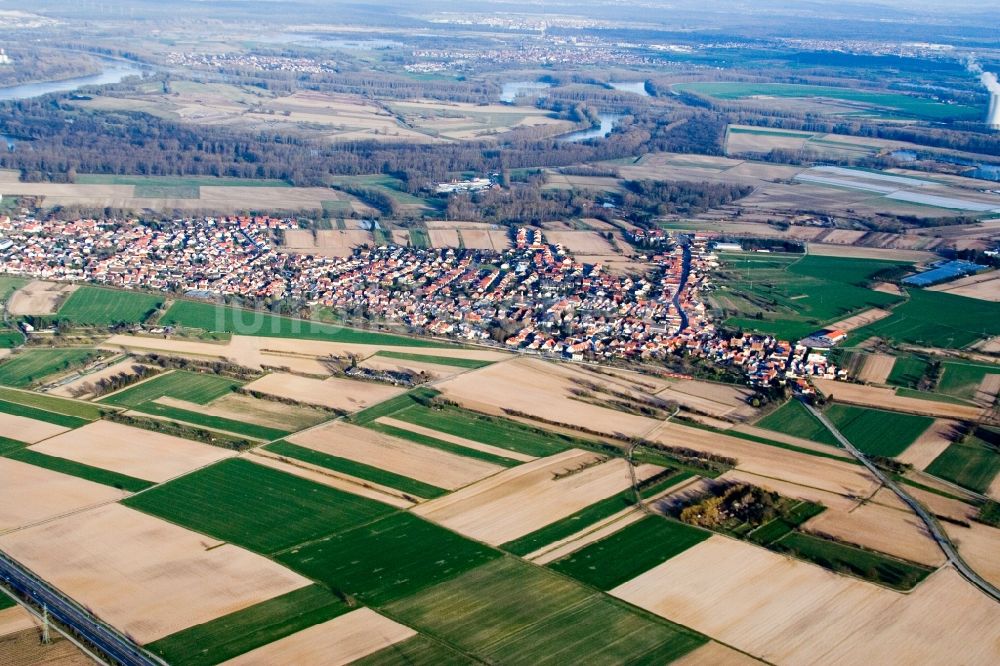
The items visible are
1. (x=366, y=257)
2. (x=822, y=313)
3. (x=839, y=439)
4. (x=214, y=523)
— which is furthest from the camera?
(x=366, y=257)

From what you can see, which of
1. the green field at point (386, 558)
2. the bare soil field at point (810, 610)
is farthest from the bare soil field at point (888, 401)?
the green field at point (386, 558)

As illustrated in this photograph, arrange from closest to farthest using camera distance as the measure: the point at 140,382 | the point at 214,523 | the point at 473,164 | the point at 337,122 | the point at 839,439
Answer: the point at 214,523 → the point at 839,439 → the point at 140,382 → the point at 473,164 → the point at 337,122

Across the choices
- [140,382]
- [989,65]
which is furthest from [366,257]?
[989,65]

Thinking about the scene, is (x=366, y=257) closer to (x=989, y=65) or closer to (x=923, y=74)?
(x=923, y=74)

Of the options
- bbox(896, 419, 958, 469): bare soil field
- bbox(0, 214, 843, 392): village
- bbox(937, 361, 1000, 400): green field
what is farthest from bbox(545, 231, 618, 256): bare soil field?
bbox(896, 419, 958, 469): bare soil field

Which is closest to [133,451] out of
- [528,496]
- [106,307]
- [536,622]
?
[528,496]

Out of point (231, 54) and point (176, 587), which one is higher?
point (231, 54)
